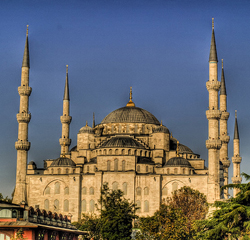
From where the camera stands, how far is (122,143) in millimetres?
68750

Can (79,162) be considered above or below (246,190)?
above

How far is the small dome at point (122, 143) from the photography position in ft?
225

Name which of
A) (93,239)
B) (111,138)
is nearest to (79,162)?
(111,138)

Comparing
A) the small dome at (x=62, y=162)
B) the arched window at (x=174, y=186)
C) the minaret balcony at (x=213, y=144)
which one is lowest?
the arched window at (x=174, y=186)

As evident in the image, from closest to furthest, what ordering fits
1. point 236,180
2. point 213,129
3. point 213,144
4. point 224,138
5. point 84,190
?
point 213,144, point 213,129, point 84,190, point 224,138, point 236,180

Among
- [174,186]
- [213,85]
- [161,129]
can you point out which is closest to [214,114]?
[213,85]

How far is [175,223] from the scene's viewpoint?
1694 inches

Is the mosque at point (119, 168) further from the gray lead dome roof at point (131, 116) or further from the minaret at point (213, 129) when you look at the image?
the gray lead dome roof at point (131, 116)

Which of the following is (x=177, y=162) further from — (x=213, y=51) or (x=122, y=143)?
(x=213, y=51)

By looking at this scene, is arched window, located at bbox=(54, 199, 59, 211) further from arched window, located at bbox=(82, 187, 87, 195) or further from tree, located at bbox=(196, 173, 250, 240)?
tree, located at bbox=(196, 173, 250, 240)

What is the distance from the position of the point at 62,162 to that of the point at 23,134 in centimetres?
563

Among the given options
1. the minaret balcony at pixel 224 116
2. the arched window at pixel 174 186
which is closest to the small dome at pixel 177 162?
the arched window at pixel 174 186

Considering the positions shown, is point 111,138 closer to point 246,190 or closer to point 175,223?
point 175,223

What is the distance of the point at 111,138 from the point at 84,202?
25.2 feet
